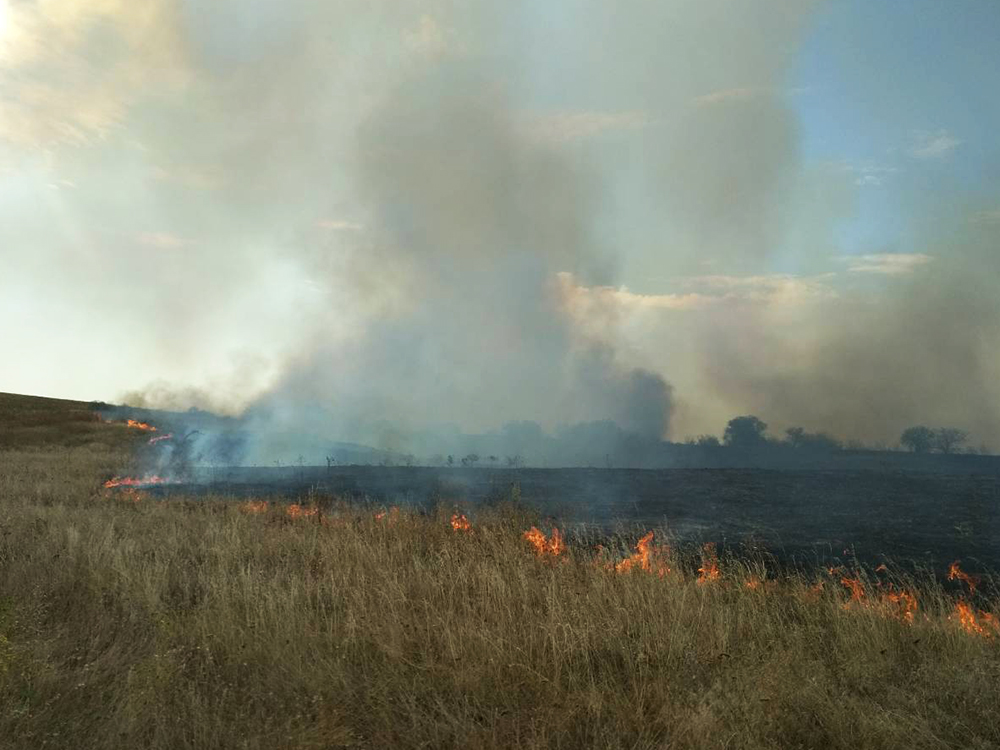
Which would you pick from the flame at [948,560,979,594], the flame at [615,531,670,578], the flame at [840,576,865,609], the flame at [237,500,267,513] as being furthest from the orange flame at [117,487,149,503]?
the flame at [948,560,979,594]

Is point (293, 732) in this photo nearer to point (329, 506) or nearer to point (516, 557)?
point (516, 557)

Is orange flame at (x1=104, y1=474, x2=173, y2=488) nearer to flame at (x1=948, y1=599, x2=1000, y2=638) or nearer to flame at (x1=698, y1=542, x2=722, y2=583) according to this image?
flame at (x1=698, y1=542, x2=722, y2=583)

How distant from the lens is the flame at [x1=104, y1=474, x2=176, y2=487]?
20.9 metres

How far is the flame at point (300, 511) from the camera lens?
50.3 ft

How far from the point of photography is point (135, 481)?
72.7 ft

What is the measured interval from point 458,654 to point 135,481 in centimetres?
2013

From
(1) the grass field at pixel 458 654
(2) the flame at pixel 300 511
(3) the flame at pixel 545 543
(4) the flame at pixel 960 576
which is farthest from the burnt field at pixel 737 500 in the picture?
(1) the grass field at pixel 458 654

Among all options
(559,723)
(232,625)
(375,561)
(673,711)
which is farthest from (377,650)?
(375,561)

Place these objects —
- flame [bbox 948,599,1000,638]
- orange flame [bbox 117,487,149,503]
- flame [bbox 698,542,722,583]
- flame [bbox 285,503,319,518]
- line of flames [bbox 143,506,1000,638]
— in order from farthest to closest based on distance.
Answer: orange flame [bbox 117,487,149,503] < flame [bbox 285,503,319,518] < flame [bbox 698,542,722,583] < line of flames [bbox 143,506,1000,638] < flame [bbox 948,599,1000,638]

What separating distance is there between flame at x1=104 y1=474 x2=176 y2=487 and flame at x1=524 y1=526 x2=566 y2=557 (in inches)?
565

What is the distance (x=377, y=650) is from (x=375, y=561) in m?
3.40

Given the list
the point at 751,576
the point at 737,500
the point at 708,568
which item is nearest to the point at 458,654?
the point at 751,576

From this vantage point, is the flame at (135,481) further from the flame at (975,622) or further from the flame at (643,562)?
the flame at (975,622)

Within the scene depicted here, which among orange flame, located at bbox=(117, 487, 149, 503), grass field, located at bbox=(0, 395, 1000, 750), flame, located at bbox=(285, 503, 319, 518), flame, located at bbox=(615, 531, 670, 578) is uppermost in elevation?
orange flame, located at bbox=(117, 487, 149, 503)
